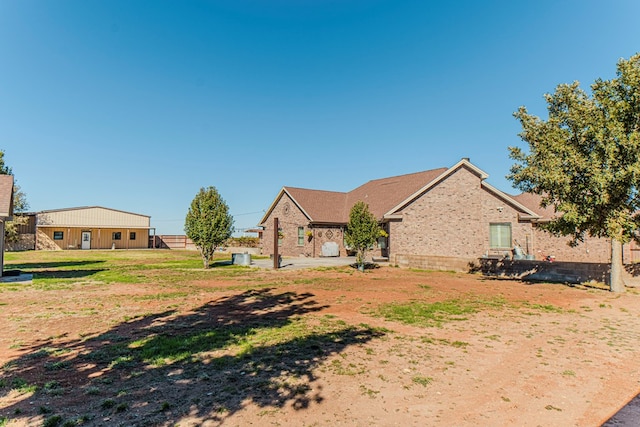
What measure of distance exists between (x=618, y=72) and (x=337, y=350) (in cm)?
1394

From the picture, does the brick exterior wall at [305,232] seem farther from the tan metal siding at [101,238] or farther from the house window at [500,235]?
the tan metal siding at [101,238]

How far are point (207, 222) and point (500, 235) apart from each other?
18910 millimetres

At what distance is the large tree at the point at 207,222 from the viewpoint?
68.6 feet

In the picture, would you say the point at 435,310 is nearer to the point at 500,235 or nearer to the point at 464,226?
the point at 464,226

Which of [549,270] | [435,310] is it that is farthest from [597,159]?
[435,310]

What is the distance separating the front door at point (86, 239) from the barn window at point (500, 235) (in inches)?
1857

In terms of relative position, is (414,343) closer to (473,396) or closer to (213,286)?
(473,396)

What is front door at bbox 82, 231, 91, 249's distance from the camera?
145 feet

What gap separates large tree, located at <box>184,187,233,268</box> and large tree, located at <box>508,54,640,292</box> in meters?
16.6

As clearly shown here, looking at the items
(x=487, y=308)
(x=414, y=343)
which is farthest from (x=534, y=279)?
(x=414, y=343)

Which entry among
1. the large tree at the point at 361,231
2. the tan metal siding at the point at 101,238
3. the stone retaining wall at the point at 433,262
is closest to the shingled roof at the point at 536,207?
the stone retaining wall at the point at 433,262

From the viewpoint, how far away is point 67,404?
4.13m

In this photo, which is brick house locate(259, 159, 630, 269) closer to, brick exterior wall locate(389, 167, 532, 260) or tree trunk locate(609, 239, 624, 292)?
brick exterior wall locate(389, 167, 532, 260)

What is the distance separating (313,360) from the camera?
566cm
